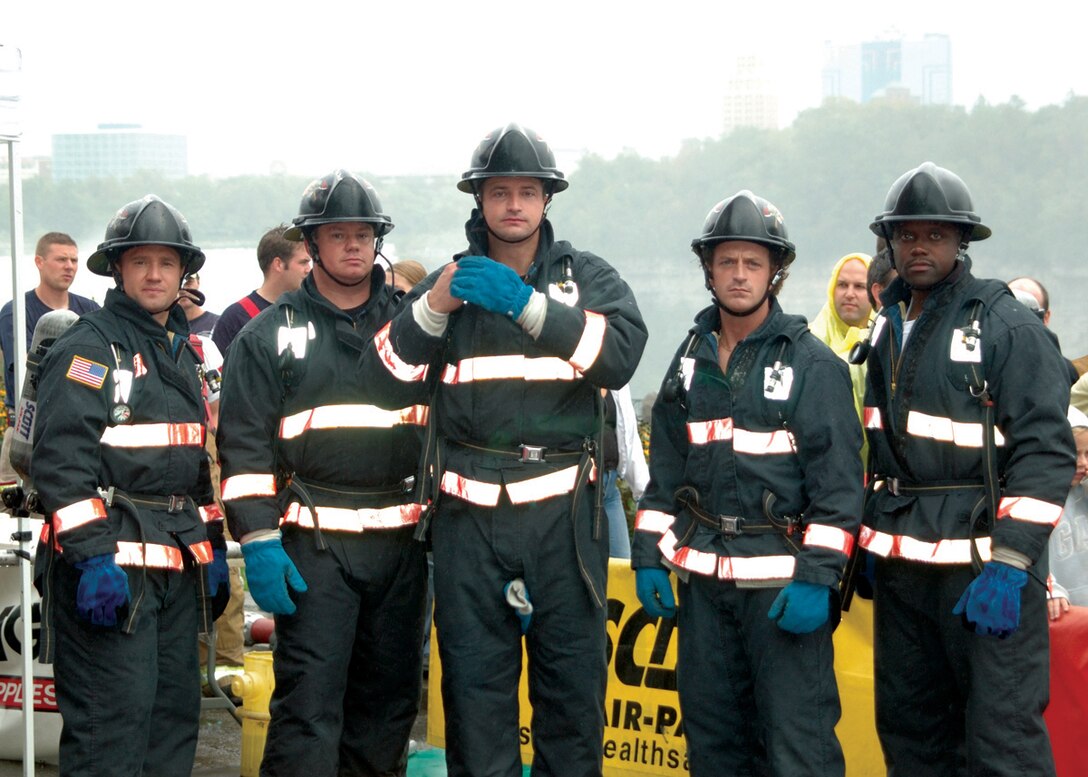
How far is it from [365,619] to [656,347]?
22.2 ft

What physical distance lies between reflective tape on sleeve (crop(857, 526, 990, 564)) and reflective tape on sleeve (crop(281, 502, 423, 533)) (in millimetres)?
1450

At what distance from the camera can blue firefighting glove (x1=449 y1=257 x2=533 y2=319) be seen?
405 cm

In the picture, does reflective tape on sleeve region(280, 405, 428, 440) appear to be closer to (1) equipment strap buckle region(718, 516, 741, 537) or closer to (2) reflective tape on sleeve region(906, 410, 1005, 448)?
(1) equipment strap buckle region(718, 516, 741, 537)

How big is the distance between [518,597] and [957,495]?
137 centimetres

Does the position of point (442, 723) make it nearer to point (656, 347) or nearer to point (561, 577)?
point (561, 577)

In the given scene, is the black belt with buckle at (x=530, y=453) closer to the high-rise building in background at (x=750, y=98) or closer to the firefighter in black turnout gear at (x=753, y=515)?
the firefighter in black turnout gear at (x=753, y=515)

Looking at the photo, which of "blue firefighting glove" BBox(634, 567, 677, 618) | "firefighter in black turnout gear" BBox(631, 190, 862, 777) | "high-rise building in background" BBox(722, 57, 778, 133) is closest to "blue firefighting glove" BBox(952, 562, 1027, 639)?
"firefighter in black turnout gear" BBox(631, 190, 862, 777)

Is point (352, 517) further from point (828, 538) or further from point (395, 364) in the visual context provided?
point (828, 538)

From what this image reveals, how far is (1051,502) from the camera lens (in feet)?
12.8

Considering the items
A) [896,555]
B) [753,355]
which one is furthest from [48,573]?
[896,555]

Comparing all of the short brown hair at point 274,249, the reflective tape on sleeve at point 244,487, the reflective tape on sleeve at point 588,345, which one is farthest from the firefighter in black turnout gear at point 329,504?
the short brown hair at point 274,249

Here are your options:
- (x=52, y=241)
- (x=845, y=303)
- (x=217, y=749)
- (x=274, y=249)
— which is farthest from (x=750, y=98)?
(x=217, y=749)

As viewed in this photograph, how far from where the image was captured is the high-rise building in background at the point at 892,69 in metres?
12.3

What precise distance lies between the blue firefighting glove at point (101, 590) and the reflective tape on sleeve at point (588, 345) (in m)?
1.51
